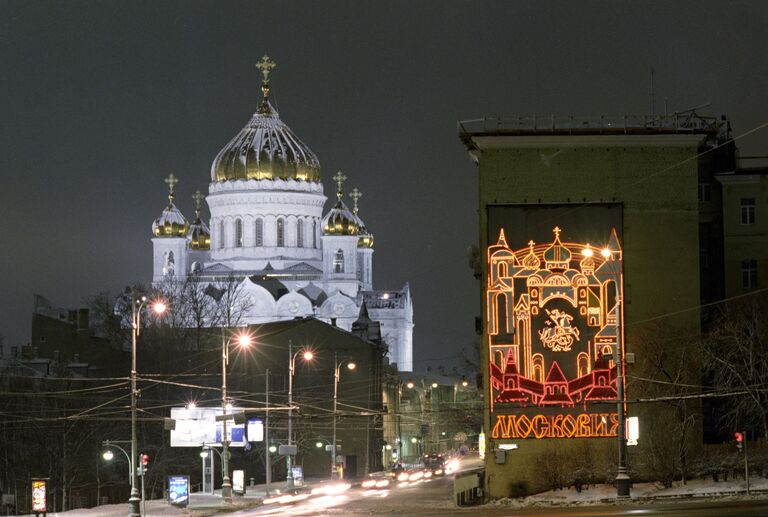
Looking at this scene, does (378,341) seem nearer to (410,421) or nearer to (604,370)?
(410,421)

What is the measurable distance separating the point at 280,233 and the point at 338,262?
243 inches

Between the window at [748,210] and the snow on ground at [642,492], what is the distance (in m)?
17.8

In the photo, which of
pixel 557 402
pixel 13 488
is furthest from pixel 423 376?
pixel 557 402

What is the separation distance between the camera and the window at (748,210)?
65125 mm

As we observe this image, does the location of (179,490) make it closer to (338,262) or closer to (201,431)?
(201,431)

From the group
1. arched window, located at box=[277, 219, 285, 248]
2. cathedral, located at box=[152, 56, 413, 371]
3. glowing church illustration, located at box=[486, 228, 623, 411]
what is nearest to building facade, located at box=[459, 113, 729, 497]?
glowing church illustration, located at box=[486, 228, 623, 411]

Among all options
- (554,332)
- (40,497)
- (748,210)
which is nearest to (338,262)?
(748,210)

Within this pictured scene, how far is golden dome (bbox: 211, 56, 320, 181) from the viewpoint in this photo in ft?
495

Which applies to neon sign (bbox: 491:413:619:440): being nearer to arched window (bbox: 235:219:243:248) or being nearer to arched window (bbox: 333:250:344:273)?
arched window (bbox: 235:219:243:248)

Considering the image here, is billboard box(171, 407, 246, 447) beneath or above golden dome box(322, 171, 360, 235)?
beneath

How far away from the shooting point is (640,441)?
53625 mm

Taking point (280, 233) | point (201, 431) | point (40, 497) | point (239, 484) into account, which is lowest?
point (239, 484)

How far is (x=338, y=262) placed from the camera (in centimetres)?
15475

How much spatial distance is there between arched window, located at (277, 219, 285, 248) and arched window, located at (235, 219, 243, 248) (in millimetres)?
3407
